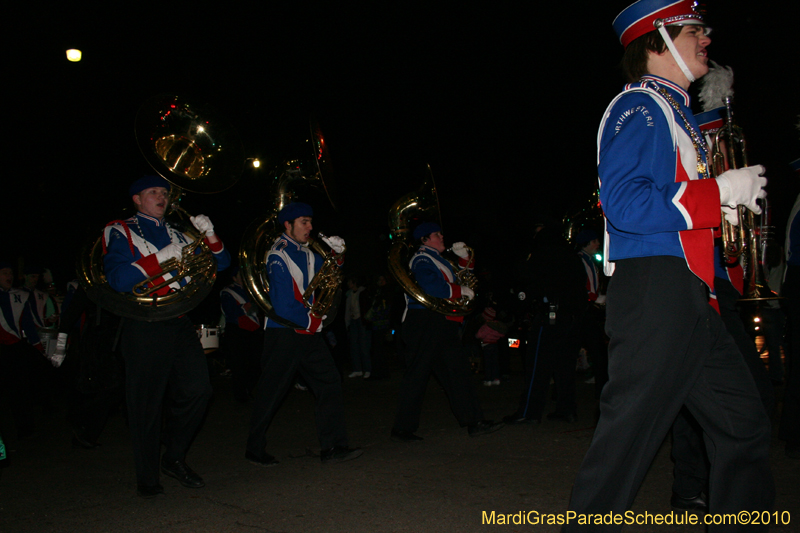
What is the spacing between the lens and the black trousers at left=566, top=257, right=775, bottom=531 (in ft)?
6.70

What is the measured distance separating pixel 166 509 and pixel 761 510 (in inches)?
122

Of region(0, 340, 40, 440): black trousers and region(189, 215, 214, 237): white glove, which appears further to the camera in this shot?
region(0, 340, 40, 440): black trousers

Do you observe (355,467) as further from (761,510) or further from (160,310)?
(761,510)

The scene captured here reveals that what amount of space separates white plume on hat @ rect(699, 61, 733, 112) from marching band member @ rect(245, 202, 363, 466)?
2.95 metres

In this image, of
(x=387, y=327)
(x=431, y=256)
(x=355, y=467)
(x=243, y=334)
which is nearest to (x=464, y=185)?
(x=387, y=327)

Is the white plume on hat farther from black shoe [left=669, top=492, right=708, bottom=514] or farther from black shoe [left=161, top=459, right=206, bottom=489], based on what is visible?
black shoe [left=161, top=459, right=206, bottom=489]

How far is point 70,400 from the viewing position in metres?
5.91

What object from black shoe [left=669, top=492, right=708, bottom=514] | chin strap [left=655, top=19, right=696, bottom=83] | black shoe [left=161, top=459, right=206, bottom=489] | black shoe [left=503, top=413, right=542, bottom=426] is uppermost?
chin strap [left=655, top=19, right=696, bottom=83]

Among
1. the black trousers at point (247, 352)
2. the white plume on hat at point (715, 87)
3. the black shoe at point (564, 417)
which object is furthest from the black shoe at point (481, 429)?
the black trousers at point (247, 352)

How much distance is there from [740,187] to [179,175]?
375 centimetres

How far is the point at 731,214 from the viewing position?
2.29 metres

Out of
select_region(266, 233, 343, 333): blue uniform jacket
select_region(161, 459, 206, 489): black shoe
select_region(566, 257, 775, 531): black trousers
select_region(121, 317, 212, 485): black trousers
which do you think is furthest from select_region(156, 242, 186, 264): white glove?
select_region(566, 257, 775, 531): black trousers

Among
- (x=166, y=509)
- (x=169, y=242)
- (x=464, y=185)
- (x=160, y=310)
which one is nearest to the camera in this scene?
(x=166, y=509)

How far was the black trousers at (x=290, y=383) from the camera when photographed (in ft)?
15.3
